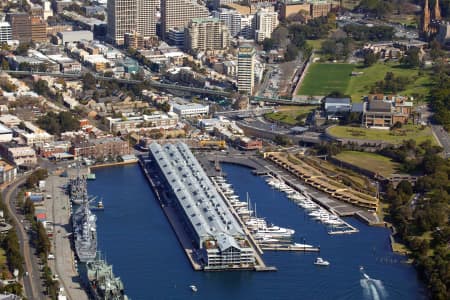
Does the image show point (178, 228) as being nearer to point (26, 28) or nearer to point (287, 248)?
point (287, 248)

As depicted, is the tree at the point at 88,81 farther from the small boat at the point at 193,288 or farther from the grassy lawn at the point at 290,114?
the small boat at the point at 193,288

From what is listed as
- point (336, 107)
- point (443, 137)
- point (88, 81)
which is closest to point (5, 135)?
point (88, 81)

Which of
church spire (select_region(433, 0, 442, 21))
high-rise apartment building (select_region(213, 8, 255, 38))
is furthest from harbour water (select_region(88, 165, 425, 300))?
church spire (select_region(433, 0, 442, 21))

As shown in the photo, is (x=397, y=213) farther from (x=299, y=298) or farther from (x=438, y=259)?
(x=299, y=298)

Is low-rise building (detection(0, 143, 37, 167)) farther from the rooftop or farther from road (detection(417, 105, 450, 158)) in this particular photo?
road (detection(417, 105, 450, 158))

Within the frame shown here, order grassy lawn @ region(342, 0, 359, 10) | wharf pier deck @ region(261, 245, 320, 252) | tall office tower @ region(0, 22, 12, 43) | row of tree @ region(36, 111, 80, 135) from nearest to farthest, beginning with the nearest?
1. wharf pier deck @ region(261, 245, 320, 252)
2. row of tree @ region(36, 111, 80, 135)
3. tall office tower @ region(0, 22, 12, 43)
4. grassy lawn @ region(342, 0, 359, 10)

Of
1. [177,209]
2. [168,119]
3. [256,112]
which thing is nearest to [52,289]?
[177,209]
